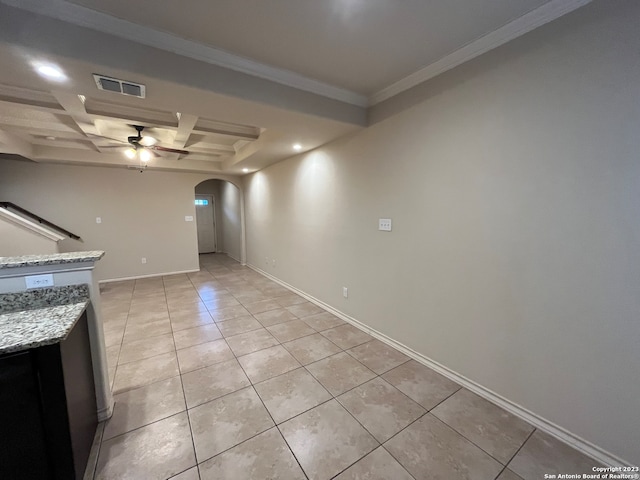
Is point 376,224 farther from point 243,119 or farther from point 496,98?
point 243,119

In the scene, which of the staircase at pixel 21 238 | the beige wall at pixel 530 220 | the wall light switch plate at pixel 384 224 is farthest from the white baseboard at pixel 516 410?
the staircase at pixel 21 238

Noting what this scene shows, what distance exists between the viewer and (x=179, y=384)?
84.7 inches

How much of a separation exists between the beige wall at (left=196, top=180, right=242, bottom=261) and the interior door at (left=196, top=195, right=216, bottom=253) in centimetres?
14

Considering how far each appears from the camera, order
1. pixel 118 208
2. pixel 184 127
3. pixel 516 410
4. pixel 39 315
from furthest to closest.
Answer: pixel 118 208 → pixel 184 127 → pixel 516 410 → pixel 39 315

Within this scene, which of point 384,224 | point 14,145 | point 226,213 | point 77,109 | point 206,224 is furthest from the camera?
point 206,224

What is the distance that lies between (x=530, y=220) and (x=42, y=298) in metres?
3.02

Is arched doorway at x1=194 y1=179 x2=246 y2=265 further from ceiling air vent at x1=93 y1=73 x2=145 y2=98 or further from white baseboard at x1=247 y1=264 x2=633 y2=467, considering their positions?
white baseboard at x1=247 y1=264 x2=633 y2=467

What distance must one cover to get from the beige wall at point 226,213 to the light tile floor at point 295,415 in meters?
4.36

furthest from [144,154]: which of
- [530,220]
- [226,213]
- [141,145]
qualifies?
[530,220]

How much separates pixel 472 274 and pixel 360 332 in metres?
1.54

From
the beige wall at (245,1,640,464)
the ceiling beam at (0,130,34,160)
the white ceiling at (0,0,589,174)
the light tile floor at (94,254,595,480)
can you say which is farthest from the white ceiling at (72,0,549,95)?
the ceiling beam at (0,130,34,160)

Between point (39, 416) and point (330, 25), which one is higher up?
point (330, 25)

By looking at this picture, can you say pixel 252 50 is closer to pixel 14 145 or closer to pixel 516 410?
pixel 516 410

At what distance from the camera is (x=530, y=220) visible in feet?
5.50
